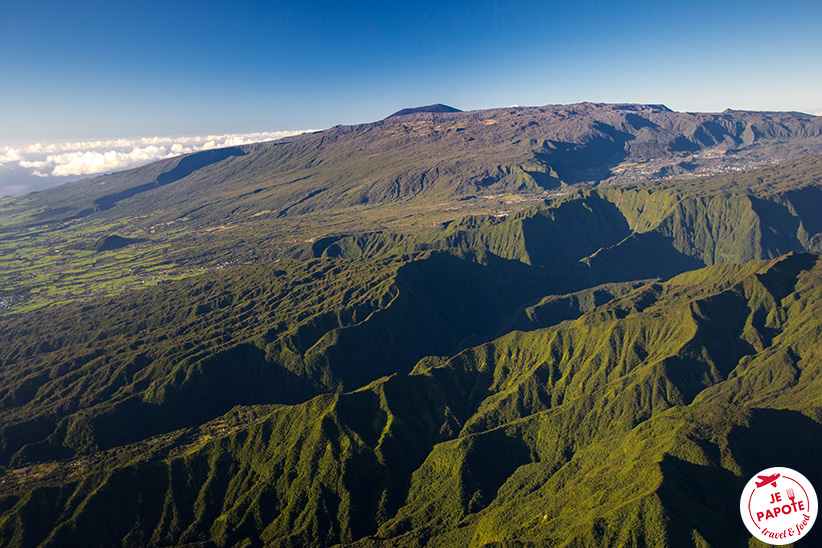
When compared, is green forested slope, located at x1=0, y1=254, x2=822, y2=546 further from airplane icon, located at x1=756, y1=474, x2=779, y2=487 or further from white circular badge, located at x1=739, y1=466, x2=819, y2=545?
airplane icon, located at x1=756, y1=474, x2=779, y2=487

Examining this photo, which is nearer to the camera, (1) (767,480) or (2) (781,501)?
(2) (781,501)

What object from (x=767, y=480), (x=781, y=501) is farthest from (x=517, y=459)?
(x=781, y=501)

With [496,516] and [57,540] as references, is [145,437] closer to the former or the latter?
[57,540]

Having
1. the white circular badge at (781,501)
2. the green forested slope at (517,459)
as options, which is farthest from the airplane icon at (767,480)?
the green forested slope at (517,459)

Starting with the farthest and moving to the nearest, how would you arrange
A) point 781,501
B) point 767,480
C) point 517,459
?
point 517,459, point 767,480, point 781,501

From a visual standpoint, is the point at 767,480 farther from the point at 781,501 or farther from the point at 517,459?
the point at 517,459

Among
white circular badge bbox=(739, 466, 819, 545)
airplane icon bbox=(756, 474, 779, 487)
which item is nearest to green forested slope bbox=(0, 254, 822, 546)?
white circular badge bbox=(739, 466, 819, 545)

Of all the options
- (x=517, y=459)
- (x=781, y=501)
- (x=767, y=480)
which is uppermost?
(x=767, y=480)

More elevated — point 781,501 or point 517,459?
point 781,501

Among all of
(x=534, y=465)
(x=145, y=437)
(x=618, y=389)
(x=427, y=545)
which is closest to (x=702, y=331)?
(x=618, y=389)

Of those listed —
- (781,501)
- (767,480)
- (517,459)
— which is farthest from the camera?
(517,459)
